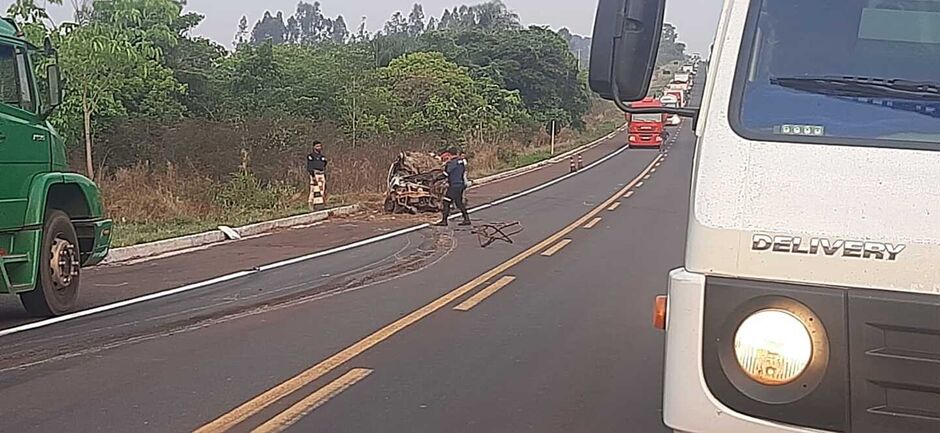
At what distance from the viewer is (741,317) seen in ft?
9.87

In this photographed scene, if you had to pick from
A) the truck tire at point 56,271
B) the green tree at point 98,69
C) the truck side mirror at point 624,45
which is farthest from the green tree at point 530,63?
the truck side mirror at point 624,45

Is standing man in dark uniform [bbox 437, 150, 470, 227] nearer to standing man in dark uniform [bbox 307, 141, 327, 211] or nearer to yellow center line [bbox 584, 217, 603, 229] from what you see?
yellow center line [bbox 584, 217, 603, 229]

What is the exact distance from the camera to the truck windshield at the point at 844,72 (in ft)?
10.5

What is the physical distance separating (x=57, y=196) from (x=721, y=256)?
347 inches

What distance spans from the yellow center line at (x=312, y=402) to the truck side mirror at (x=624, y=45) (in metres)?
3.35

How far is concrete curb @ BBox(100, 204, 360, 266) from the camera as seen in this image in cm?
1542

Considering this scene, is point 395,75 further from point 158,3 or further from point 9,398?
point 9,398

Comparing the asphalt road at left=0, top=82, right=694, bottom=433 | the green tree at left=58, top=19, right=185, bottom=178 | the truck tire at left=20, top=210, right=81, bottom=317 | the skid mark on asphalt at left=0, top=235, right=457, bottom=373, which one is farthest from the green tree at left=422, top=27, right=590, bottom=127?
the truck tire at left=20, top=210, right=81, bottom=317

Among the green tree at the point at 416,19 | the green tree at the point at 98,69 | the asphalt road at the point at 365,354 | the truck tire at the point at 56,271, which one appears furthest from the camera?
the green tree at the point at 416,19

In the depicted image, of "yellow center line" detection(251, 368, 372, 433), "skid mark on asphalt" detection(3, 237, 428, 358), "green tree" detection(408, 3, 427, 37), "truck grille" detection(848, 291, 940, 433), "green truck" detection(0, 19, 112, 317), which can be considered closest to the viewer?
"truck grille" detection(848, 291, 940, 433)

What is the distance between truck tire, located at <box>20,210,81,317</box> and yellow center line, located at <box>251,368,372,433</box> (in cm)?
383

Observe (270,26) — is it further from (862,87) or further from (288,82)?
(862,87)

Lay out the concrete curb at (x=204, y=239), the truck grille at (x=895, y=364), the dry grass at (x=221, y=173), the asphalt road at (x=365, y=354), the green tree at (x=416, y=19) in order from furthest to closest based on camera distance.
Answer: the green tree at (x=416, y=19), the dry grass at (x=221, y=173), the concrete curb at (x=204, y=239), the asphalt road at (x=365, y=354), the truck grille at (x=895, y=364)

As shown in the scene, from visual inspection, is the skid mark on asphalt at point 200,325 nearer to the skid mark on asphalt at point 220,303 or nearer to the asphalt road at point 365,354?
the asphalt road at point 365,354
